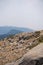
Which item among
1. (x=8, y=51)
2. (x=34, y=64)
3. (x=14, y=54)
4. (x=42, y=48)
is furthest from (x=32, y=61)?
(x=8, y=51)

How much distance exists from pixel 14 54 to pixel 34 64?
28.7 feet

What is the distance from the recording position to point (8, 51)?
85.3 ft

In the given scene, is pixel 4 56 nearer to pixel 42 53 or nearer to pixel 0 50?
pixel 0 50

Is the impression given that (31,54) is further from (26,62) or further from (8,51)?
(8,51)

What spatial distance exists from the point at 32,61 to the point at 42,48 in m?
1.91

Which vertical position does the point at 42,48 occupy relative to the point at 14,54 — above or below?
above


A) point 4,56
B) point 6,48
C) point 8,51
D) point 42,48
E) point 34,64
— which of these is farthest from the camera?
point 6,48

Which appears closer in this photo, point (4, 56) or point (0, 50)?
point (4, 56)

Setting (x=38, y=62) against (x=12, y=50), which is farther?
(x=12, y=50)

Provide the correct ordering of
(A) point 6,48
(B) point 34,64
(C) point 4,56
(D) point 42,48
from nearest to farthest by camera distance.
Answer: (B) point 34,64, (D) point 42,48, (C) point 4,56, (A) point 6,48

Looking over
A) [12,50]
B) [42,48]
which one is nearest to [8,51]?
[12,50]

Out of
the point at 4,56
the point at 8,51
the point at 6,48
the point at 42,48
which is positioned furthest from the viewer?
the point at 6,48

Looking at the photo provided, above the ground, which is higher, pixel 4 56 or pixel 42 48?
pixel 42 48

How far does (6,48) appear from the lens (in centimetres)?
2772
